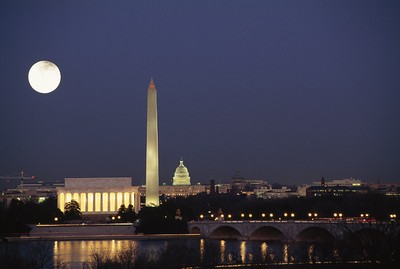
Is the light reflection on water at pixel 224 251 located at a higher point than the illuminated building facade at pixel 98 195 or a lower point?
lower

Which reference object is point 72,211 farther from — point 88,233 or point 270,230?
point 270,230

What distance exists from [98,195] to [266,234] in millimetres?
44120

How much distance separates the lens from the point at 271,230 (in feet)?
291

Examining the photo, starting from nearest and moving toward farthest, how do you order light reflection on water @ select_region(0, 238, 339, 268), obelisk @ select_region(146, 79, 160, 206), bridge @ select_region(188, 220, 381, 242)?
light reflection on water @ select_region(0, 238, 339, 268)
bridge @ select_region(188, 220, 381, 242)
obelisk @ select_region(146, 79, 160, 206)

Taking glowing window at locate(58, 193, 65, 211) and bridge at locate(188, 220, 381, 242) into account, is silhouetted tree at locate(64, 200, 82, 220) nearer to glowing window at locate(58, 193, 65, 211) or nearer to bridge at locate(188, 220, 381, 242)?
glowing window at locate(58, 193, 65, 211)

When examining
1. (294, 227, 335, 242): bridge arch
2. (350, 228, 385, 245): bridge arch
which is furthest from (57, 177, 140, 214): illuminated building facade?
(350, 228, 385, 245): bridge arch

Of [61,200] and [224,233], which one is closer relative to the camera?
[224,233]

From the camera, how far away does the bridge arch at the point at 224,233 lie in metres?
93.0

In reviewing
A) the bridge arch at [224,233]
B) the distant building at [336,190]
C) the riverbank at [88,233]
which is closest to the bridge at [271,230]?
the bridge arch at [224,233]

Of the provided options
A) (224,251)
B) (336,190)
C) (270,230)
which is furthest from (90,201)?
(224,251)

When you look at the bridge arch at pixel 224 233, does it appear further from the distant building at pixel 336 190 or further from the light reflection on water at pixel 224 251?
the distant building at pixel 336 190

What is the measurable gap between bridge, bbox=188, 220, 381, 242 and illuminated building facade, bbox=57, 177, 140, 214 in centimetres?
3269

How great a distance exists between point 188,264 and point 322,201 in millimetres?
73771

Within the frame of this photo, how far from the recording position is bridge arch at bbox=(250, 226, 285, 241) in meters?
87.5
